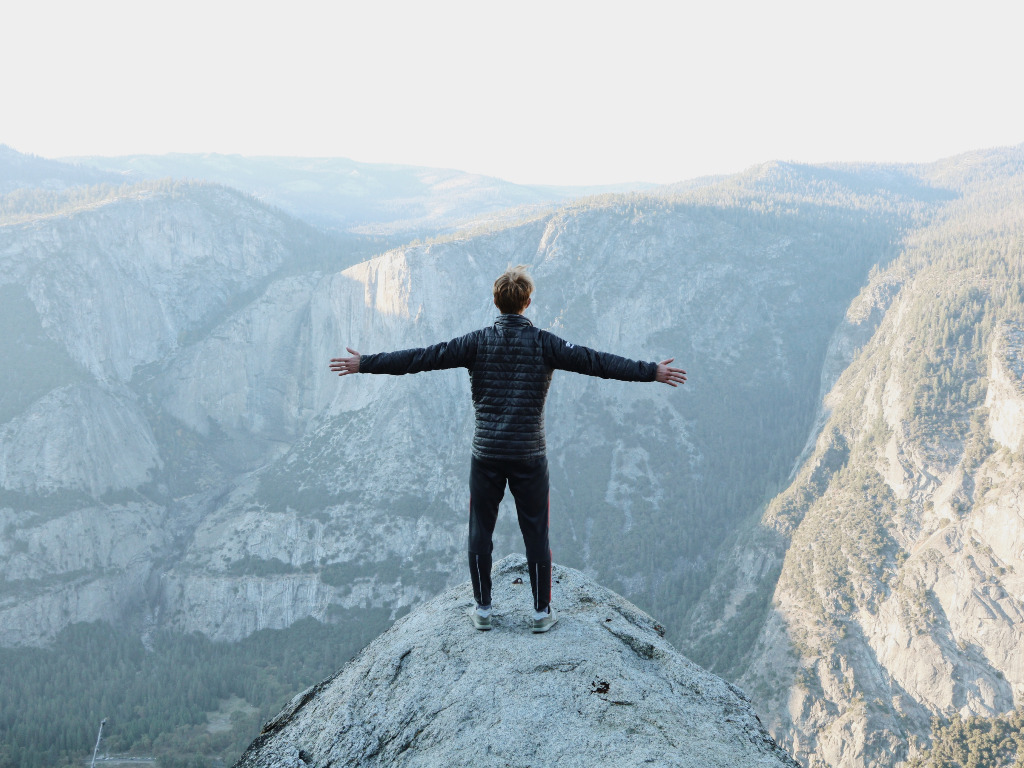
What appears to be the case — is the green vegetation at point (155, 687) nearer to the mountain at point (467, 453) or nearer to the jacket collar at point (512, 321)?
the mountain at point (467, 453)

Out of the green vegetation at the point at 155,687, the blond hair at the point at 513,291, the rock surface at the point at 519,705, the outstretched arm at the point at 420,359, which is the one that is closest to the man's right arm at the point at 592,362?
the blond hair at the point at 513,291

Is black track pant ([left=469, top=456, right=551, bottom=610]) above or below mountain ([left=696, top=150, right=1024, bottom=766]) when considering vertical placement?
above

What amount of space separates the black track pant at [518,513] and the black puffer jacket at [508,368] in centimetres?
19

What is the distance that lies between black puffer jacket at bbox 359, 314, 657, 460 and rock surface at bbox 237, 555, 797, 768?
90.2 inches

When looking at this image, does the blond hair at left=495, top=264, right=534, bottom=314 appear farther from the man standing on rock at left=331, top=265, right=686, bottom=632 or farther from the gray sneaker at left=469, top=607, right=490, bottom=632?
the gray sneaker at left=469, top=607, right=490, bottom=632

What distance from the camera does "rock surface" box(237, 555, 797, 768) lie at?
5742 mm

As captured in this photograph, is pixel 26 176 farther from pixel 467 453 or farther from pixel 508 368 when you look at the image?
pixel 508 368

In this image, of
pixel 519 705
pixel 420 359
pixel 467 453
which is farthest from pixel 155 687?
pixel 519 705

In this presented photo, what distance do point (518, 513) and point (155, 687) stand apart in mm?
90584

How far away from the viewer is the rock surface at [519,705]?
5.74 meters

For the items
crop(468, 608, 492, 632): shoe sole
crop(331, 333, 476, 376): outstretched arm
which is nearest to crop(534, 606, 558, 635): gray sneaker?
crop(468, 608, 492, 632): shoe sole

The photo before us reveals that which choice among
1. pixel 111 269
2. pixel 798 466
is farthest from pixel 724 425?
pixel 111 269

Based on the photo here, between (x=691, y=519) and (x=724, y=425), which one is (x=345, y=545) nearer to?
(x=691, y=519)

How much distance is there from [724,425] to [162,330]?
119 m
